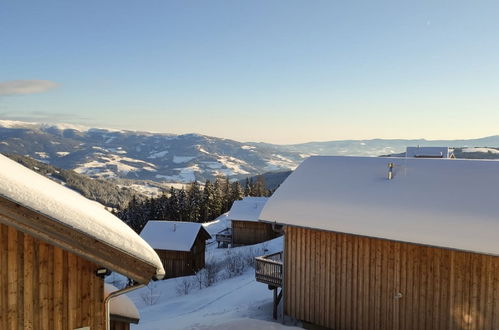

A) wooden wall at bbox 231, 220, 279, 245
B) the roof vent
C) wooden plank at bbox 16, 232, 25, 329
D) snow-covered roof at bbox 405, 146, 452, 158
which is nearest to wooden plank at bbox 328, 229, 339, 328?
the roof vent

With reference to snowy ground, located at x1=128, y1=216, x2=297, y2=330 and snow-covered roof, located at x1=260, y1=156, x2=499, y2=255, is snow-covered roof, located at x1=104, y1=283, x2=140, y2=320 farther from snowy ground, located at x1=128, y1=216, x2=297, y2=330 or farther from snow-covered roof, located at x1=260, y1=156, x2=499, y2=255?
snow-covered roof, located at x1=260, y1=156, x2=499, y2=255

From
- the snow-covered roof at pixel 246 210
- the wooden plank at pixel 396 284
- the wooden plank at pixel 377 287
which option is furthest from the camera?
the snow-covered roof at pixel 246 210

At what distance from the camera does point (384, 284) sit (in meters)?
13.2

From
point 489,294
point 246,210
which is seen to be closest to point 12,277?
point 489,294

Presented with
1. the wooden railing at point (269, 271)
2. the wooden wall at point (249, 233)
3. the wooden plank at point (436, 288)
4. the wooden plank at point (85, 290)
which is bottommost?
the wooden wall at point (249, 233)

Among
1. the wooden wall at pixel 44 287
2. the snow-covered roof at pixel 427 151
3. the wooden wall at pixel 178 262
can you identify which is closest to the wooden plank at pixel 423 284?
the wooden wall at pixel 44 287

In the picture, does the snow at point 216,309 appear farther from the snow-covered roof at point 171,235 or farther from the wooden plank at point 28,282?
the wooden plank at point 28,282

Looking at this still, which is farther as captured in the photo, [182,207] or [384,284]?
[182,207]

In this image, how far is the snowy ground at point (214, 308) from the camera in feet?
51.8

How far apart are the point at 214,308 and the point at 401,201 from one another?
452 inches

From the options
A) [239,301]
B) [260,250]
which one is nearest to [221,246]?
[260,250]

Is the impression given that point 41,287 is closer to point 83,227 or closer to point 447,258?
point 83,227

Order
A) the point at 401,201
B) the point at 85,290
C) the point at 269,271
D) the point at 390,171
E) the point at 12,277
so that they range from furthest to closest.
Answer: the point at 269,271 < the point at 390,171 < the point at 401,201 < the point at 85,290 < the point at 12,277

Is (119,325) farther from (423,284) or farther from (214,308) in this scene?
(214,308)
